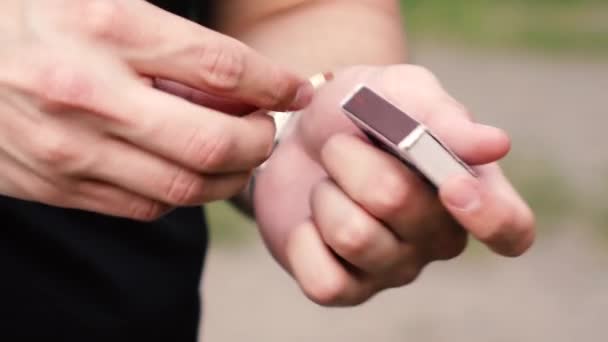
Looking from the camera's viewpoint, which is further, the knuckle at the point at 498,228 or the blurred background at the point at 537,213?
the blurred background at the point at 537,213

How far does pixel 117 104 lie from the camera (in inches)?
13.5

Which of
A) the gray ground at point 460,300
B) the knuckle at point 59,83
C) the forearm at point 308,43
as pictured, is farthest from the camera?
the gray ground at point 460,300

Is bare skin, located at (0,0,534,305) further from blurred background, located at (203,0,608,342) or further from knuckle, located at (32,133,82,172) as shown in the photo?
blurred background, located at (203,0,608,342)

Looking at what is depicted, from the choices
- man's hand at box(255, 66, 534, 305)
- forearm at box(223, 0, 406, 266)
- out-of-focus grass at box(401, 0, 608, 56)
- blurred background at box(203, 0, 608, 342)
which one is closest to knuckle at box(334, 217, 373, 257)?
man's hand at box(255, 66, 534, 305)

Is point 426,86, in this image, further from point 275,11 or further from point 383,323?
point 383,323

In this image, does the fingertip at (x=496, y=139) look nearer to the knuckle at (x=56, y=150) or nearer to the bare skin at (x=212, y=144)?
the bare skin at (x=212, y=144)

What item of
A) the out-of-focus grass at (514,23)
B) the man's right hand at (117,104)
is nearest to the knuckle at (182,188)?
the man's right hand at (117,104)

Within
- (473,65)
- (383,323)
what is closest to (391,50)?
(383,323)

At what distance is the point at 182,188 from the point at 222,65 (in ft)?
0.21

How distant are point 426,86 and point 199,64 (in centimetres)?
16

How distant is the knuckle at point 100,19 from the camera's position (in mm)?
335

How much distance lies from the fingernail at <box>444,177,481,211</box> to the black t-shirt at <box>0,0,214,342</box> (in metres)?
0.25

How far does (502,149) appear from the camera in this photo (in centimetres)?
41

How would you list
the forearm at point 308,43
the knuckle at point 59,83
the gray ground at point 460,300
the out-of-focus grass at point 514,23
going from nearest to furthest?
the knuckle at point 59,83, the forearm at point 308,43, the gray ground at point 460,300, the out-of-focus grass at point 514,23
